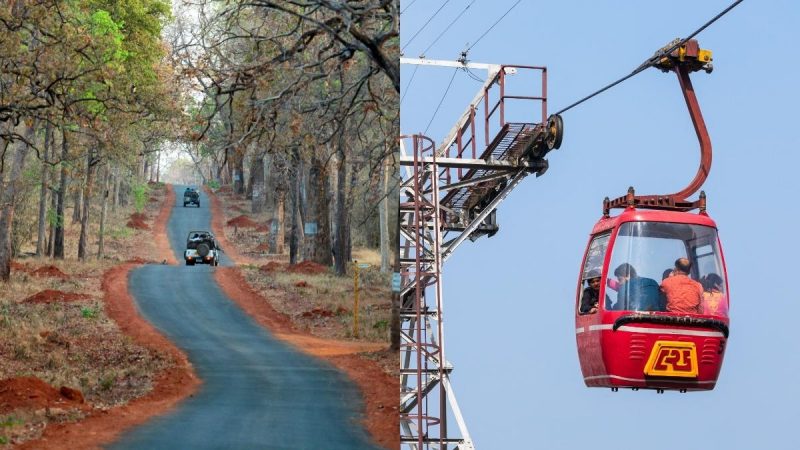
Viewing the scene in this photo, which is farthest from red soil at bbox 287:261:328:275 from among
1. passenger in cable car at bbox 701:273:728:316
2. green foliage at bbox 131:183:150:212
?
passenger in cable car at bbox 701:273:728:316

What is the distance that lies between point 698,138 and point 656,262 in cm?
149

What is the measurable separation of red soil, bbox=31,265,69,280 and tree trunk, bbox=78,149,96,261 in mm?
179

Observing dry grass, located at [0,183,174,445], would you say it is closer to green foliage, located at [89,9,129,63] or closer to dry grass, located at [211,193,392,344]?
dry grass, located at [211,193,392,344]

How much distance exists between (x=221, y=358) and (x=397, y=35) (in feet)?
8.67

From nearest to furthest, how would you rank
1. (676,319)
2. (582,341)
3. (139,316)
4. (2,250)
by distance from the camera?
(2,250), (139,316), (676,319), (582,341)

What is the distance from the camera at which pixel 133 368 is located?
7.14 m

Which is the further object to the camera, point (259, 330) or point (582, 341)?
point (582, 341)

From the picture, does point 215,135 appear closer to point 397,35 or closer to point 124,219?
point 124,219

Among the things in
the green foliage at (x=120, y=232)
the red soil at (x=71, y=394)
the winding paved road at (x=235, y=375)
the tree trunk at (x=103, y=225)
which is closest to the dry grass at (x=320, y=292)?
the winding paved road at (x=235, y=375)

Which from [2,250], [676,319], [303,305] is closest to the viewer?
[2,250]

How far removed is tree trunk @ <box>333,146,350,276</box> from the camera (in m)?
8.27

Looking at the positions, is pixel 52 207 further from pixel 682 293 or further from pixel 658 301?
pixel 682 293

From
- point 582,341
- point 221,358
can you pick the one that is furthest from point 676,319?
point 221,358

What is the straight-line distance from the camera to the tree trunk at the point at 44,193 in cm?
710
